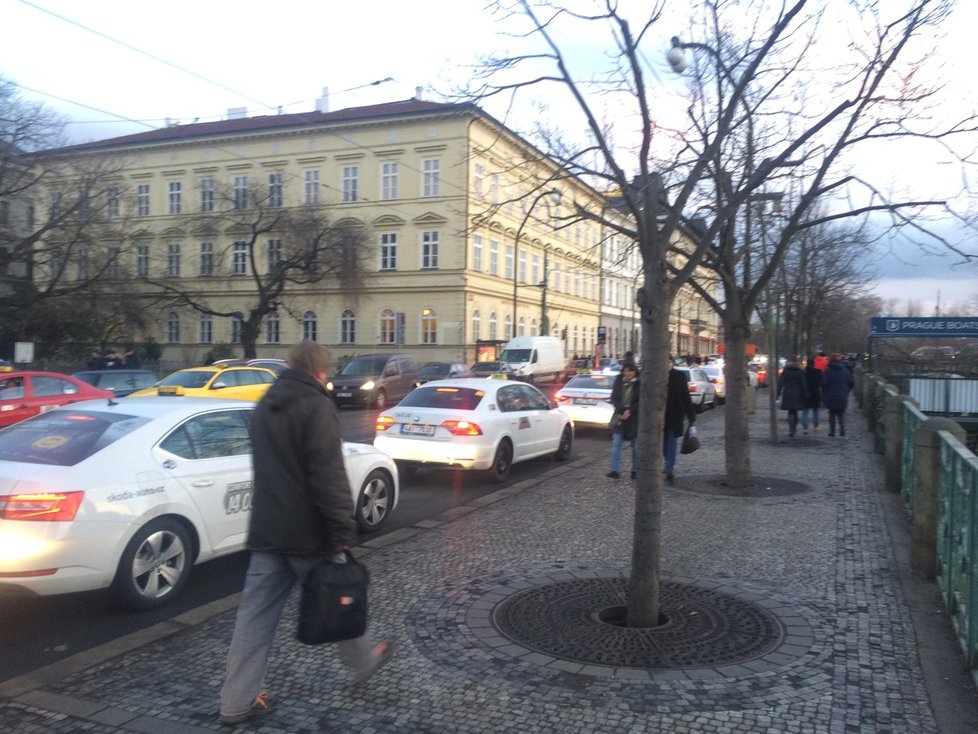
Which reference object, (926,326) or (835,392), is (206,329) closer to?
(835,392)

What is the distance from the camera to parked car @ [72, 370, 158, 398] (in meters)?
19.0

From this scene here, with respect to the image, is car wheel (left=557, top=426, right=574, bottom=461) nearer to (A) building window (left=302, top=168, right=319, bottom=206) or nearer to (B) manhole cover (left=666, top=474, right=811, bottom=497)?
(B) manhole cover (left=666, top=474, right=811, bottom=497)

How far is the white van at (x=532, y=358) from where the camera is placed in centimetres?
4097

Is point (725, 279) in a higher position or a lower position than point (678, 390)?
higher

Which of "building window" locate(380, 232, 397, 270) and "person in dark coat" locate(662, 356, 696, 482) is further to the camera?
"building window" locate(380, 232, 397, 270)

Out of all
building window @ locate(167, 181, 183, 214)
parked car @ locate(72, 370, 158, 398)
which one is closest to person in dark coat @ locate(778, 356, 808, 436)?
parked car @ locate(72, 370, 158, 398)

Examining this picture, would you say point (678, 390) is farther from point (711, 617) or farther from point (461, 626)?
point (461, 626)

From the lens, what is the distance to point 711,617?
573cm

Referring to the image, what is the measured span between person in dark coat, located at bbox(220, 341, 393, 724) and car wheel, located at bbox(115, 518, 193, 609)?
2035 millimetres

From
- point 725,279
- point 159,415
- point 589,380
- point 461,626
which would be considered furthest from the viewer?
point 589,380

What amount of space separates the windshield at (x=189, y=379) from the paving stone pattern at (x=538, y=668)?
1282cm

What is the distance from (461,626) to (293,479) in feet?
6.87

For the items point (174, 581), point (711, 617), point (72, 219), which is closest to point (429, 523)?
point (174, 581)

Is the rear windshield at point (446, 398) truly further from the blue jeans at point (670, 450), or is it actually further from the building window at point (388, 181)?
the building window at point (388, 181)
